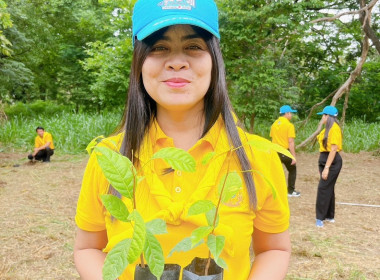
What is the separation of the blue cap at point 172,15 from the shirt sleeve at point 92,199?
0.39 metres

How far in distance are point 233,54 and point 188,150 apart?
8.42 meters

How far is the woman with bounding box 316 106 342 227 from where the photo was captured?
5.01 metres

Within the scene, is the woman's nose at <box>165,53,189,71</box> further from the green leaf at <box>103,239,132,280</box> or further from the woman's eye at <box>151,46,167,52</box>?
the green leaf at <box>103,239,132,280</box>

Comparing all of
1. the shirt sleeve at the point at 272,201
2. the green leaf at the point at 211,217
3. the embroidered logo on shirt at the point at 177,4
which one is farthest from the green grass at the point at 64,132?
the green leaf at the point at 211,217

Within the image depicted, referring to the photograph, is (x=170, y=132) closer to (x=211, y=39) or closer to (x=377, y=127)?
(x=211, y=39)

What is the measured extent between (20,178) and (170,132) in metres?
7.51

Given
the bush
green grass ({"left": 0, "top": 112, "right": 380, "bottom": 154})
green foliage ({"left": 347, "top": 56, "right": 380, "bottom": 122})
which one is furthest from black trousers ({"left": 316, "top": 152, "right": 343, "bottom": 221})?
the bush

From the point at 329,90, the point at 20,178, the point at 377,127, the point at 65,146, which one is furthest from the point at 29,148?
the point at 329,90

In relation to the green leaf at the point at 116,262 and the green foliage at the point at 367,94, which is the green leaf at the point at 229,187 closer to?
the green leaf at the point at 116,262

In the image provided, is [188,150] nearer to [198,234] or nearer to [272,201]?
[272,201]

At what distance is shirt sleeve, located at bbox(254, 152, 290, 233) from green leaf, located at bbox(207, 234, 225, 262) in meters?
0.43

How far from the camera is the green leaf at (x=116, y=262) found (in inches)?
22.8

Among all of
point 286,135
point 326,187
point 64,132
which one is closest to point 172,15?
point 326,187

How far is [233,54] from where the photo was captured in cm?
917
